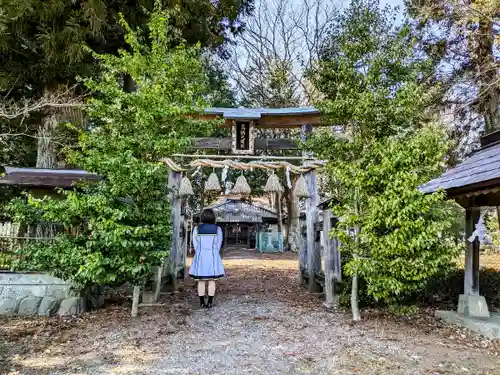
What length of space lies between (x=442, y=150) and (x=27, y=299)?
6918 millimetres

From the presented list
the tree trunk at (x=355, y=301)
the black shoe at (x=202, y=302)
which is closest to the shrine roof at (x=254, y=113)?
the black shoe at (x=202, y=302)

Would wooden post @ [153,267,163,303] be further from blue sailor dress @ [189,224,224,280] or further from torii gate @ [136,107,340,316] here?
blue sailor dress @ [189,224,224,280]

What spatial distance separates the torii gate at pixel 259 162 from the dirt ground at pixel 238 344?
117cm

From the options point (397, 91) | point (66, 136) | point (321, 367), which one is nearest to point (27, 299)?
point (66, 136)

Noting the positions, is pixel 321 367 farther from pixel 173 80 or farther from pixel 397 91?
pixel 173 80

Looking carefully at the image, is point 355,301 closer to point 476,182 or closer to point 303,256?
point 476,182

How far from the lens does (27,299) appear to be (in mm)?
6246

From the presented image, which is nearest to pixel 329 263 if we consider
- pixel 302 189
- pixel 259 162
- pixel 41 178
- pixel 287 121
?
pixel 259 162

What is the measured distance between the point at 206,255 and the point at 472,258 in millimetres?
4329

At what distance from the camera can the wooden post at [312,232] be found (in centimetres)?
788

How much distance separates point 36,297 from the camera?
6.27 m

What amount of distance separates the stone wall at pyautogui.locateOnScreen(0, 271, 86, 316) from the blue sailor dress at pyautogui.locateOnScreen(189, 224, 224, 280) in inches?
78.1

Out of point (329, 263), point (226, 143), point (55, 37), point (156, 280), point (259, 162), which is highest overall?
point (55, 37)

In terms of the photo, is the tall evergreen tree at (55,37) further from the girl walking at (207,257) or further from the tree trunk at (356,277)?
the tree trunk at (356,277)
